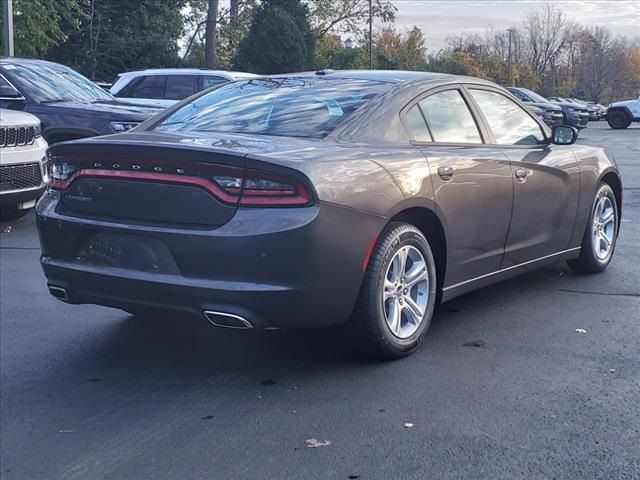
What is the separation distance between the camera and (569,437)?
3797mm

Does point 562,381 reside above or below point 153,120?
below

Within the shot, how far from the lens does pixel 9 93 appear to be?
1173cm

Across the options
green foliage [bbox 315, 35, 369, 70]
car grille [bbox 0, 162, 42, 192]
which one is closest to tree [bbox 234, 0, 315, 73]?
green foliage [bbox 315, 35, 369, 70]

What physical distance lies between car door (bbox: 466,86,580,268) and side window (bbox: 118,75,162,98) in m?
11.0

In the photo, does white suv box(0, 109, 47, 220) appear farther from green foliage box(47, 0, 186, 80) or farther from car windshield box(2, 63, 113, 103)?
green foliage box(47, 0, 186, 80)

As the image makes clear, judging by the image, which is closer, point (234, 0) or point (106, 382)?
point (106, 382)

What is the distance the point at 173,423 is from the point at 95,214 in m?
1.18

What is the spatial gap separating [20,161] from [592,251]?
6.06 metres

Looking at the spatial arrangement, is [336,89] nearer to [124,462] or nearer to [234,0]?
[124,462]

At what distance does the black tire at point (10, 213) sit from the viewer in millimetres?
10060

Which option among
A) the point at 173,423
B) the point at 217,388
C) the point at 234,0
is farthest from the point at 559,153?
the point at 234,0

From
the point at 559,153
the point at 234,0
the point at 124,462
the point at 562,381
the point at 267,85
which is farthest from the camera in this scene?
the point at 234,0

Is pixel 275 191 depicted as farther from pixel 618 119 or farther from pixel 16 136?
pixel 618 119

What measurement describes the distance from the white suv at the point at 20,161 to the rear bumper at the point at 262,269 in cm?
546
